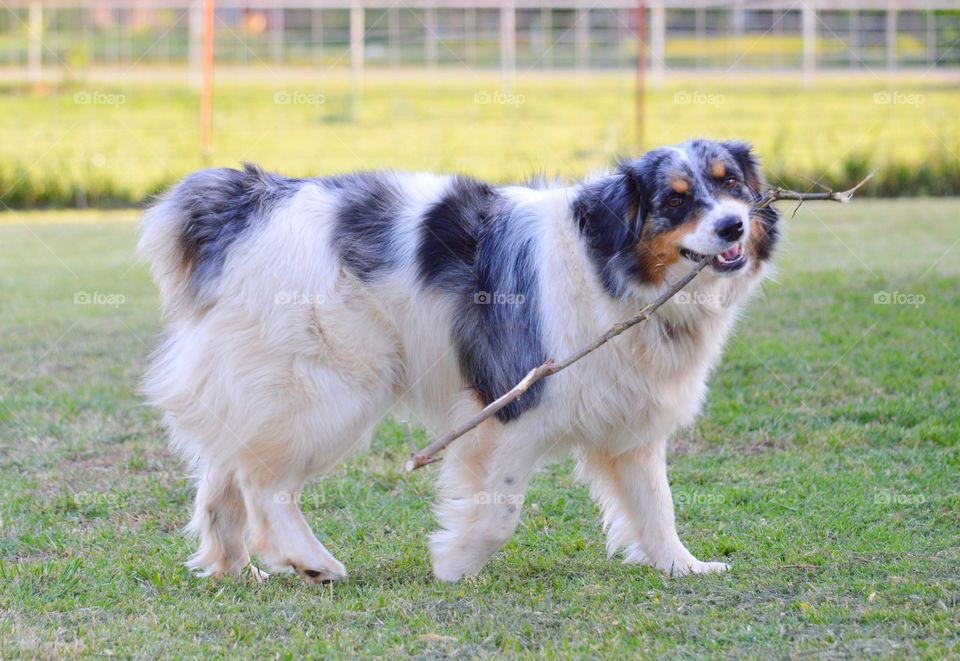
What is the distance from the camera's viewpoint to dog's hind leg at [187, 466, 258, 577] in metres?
4.73

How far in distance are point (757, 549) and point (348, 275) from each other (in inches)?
78.4

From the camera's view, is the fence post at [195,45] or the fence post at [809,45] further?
the fence post at [809,45]

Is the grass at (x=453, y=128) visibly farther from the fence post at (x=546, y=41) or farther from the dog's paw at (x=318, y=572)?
the dog's paw at (x=318, y=572)

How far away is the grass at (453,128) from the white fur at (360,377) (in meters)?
11.7

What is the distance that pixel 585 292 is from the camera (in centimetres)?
463

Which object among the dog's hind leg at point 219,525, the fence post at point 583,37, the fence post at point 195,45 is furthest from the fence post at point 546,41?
the dog's hind leg at point 219,525

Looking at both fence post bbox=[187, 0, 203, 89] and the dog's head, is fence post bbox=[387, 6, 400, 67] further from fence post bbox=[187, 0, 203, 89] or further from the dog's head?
the dog's head

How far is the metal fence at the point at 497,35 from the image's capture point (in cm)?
2278

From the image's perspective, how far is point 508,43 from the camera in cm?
2309

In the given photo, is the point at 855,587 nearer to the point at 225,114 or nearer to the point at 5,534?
the point at 5,534

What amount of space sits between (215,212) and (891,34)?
20742 mm

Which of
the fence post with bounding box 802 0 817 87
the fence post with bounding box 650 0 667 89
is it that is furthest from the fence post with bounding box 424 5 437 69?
the fence post with bounding box 802 0 817 87

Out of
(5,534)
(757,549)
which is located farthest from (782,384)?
(5,534)

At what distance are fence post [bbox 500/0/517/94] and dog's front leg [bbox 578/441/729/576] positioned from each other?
60.8ft
